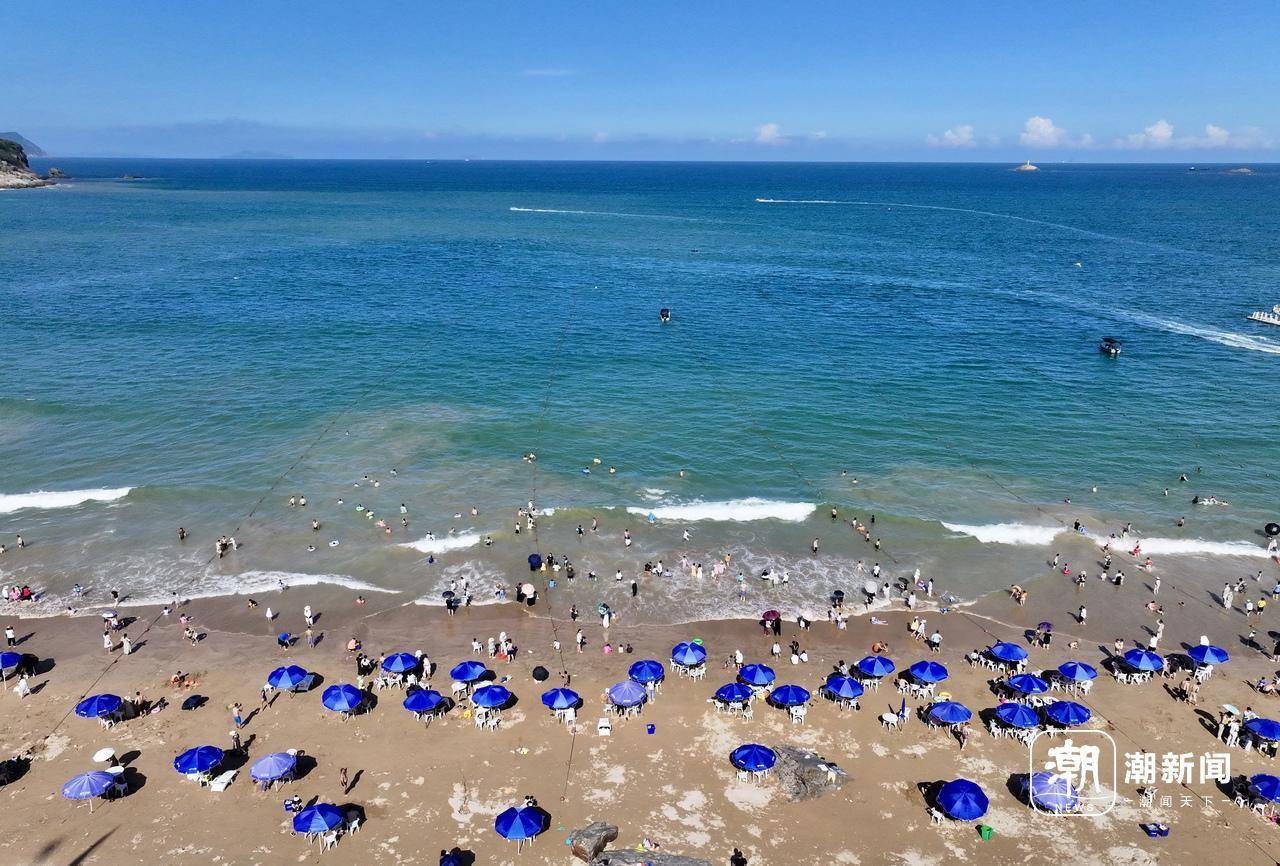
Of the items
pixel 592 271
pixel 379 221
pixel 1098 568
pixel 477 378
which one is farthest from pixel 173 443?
pixel 379 221

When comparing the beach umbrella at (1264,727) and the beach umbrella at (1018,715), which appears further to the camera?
the beach umbrella at (1018,715)

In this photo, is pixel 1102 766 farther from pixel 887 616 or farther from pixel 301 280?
pixel 301 280

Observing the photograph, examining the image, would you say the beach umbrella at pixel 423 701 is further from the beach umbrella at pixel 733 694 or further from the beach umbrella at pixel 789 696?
the beach umbrella at pixel 789 696

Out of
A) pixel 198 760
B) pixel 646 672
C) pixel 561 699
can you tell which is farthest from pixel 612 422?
pixel 198 760

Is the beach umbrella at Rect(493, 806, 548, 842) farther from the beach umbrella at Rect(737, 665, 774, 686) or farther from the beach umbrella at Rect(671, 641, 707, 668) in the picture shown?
the beach umbrella at Rect(737, 665, 774, 686)

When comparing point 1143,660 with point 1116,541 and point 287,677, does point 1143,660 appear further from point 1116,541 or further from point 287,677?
point 287,677

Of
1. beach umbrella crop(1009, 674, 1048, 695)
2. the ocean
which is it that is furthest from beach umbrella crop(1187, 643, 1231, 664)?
the ocean

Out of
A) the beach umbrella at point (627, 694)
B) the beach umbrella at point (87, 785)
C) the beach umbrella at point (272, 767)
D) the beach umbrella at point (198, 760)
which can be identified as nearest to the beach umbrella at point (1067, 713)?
the beach umbrella at point (627, 694)
